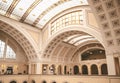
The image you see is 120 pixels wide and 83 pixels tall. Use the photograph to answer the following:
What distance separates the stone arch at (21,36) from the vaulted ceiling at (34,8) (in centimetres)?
129

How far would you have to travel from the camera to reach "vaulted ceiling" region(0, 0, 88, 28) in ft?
52.6

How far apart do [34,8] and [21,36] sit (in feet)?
17.6

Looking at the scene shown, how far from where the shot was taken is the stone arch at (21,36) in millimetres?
18478

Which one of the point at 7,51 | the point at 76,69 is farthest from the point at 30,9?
the point at 76,69

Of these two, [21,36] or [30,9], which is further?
[21,36]


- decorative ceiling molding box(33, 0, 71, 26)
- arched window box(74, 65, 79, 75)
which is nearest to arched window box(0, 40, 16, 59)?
decorative ceiling molding box(33, 0, 71, 26)

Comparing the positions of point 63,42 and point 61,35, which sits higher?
point 61,35

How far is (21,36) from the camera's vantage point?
2002cm

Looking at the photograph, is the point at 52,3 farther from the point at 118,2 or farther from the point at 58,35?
the point at 118,2

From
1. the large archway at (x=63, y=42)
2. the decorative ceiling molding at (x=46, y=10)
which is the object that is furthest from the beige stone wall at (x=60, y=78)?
the decorative ceiling molding at (x=46, y=10)

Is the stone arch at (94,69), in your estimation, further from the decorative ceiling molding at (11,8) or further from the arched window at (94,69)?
the decorative ceiling molding at (11,8)

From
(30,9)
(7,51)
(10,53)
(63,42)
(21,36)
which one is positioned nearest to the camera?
(30,9)

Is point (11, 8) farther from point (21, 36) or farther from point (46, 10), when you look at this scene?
point (21, 36)

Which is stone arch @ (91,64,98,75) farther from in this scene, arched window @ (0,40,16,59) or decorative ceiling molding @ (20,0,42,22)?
decorative ceiling molding @ (20,0,42,22)
